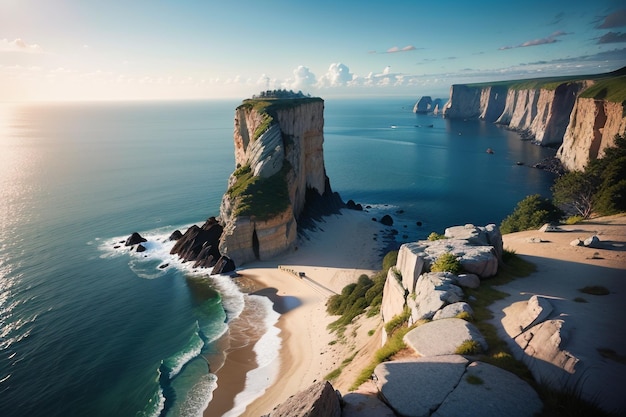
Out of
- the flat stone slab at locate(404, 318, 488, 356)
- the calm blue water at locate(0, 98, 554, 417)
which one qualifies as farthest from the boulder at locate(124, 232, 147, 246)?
the flat stone slab at locate(404, 318, 488, 356)

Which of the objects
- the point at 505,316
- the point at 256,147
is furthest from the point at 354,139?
the point at 505,316

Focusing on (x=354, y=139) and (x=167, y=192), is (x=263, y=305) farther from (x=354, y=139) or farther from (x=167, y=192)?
(x=354, y=139)

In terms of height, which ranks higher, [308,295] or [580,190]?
[580,190]

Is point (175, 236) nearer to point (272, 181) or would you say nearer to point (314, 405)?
point (272, 181)

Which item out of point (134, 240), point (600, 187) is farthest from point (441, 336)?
point (134, 240)

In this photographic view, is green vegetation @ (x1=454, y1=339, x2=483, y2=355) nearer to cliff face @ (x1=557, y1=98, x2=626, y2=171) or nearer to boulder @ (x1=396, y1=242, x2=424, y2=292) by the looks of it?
boulder @ (x1=396, y1=242, x2=424, y2=292)

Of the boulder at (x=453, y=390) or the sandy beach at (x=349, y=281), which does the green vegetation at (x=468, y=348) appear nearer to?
the boulder at (x=453, y=390)
